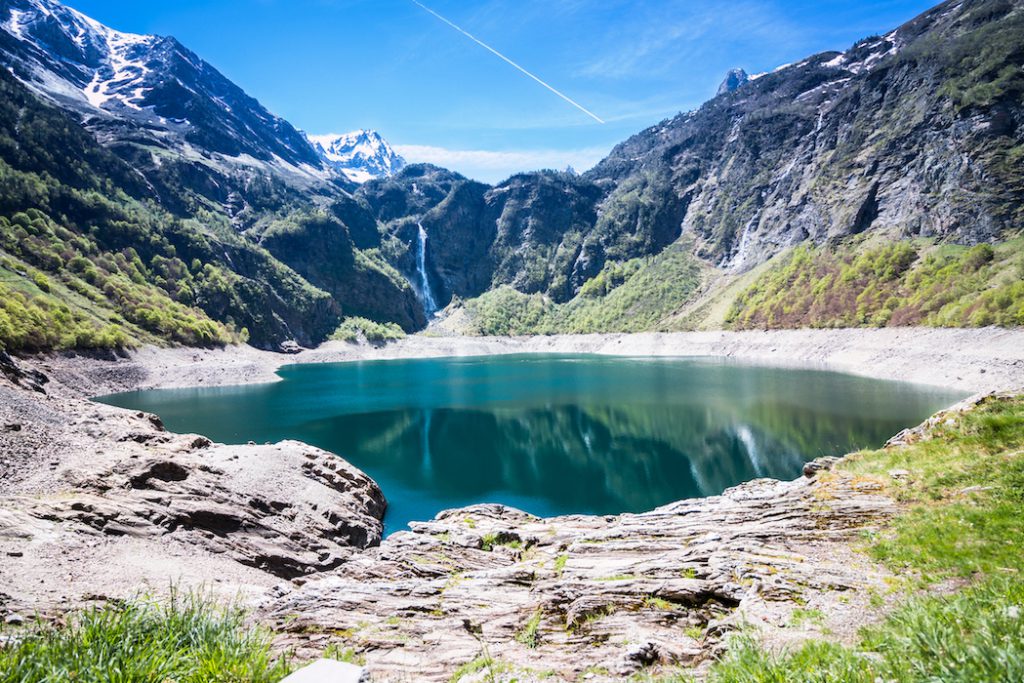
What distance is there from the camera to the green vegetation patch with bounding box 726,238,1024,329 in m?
69.4

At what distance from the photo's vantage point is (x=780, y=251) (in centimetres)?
15650

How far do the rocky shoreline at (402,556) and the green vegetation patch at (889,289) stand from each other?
71453mm

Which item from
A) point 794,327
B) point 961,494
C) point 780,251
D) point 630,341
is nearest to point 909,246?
point 794,327

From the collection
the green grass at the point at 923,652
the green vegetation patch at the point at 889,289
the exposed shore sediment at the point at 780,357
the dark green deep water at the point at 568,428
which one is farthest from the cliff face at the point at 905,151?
the green grass at the point at 923,652

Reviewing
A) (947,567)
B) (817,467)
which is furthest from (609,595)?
(817,467)

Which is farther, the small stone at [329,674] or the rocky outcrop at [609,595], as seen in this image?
the rocky outcrop at [609,595]

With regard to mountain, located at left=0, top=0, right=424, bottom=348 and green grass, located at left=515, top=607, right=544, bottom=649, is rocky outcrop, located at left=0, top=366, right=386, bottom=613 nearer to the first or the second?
green grass, located at left=515, top=607, right=544, bottom=649

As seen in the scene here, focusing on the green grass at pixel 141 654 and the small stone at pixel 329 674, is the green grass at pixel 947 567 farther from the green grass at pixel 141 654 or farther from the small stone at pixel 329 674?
the green grass at pixel 141 654

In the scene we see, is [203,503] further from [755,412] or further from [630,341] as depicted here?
[630,341]

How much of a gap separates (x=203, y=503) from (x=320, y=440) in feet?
76.3

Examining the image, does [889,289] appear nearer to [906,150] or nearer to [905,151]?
[905,151]

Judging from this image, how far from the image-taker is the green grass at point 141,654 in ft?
18.6

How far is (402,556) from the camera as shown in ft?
59.3

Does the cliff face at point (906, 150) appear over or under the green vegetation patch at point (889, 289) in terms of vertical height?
over
